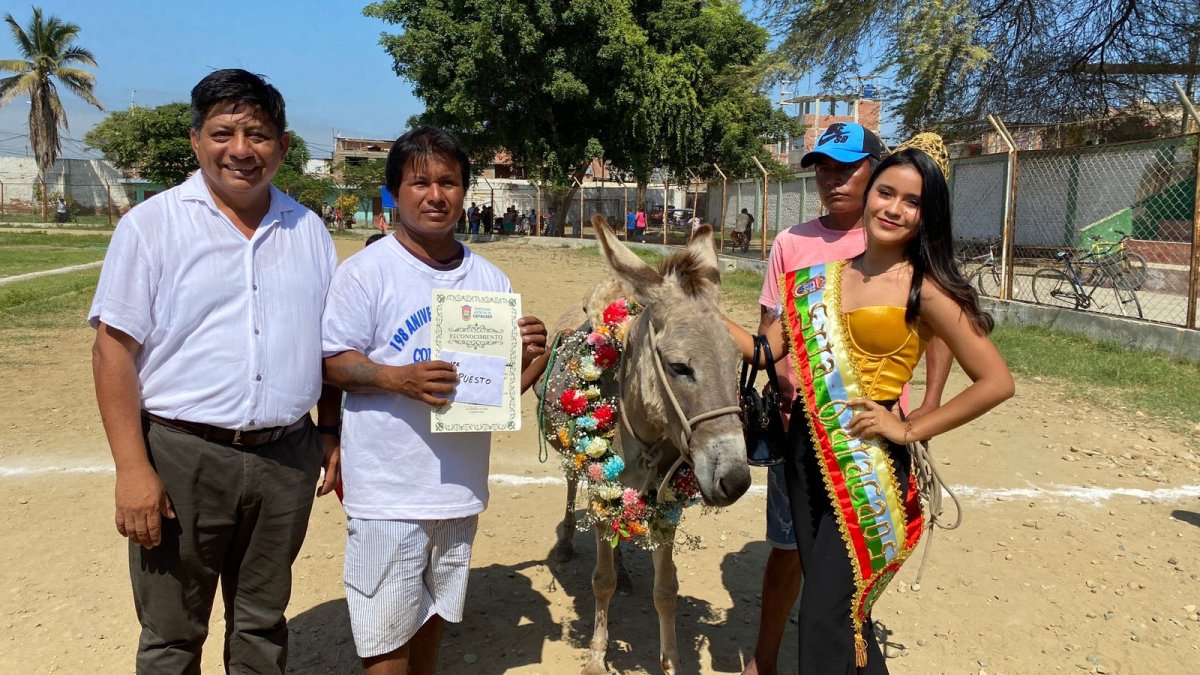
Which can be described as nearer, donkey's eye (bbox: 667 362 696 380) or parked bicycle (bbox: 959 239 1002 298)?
donkey's eye (bbox: 667 362 696 380)

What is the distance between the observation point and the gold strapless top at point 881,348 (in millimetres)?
2381

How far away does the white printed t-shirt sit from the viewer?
2492mm

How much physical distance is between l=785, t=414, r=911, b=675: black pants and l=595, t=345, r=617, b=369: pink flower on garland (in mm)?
1175

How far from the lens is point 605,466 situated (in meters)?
3.30

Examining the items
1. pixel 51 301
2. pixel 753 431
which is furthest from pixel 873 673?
pixel 51 301

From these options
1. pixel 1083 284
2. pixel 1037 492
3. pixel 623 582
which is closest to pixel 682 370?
pixel 623 582

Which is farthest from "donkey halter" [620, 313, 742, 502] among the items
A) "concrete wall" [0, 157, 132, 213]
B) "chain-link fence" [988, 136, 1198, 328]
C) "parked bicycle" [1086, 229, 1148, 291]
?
"concrete wall" [0, 157, 132, 213]

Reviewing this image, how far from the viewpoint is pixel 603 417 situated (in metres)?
3.36

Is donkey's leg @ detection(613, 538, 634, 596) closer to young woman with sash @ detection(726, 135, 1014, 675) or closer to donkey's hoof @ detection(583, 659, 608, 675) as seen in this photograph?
donkey's hoof @ detection(583, 659, 608, 675)

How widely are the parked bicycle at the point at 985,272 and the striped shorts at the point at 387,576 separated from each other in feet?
41.5

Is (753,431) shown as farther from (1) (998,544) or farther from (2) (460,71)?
(2) (460,71)

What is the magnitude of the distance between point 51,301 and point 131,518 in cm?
1353

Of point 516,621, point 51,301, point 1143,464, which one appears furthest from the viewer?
point 51,301

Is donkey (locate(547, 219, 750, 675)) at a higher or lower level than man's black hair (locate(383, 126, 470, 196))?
lower
